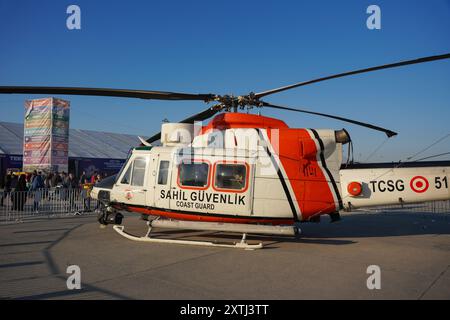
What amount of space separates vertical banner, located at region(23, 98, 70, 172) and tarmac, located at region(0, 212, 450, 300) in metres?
16.0

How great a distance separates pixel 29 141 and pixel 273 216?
73.9 feet

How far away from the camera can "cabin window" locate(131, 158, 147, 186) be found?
9.05m

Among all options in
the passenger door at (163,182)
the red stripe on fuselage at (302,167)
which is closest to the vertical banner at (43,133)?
the passenger door at (163,182)

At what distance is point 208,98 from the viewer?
805 centimetres

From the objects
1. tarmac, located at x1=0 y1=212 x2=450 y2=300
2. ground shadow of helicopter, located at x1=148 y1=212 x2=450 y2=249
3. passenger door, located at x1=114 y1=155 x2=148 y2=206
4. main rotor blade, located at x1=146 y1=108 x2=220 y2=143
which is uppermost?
main rotor blade, located at x1=146 y1=108 x2=220 y2=143

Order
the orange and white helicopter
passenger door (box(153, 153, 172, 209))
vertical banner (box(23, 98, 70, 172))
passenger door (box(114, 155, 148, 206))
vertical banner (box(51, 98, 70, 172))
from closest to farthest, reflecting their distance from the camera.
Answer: the orange and white helicopter → passenger door (box(153, 153, 172, 209)) → passenger door (box(114, 155, 148, 206)) → vertical banner (box(23, 98, 70, 172)) → vertical banner (box(51, 98, 70, 172))

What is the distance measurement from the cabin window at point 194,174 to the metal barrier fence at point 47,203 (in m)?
7.04

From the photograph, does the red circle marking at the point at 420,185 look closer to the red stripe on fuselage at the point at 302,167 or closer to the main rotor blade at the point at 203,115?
the red stripe on fuselage at the point at 302,167

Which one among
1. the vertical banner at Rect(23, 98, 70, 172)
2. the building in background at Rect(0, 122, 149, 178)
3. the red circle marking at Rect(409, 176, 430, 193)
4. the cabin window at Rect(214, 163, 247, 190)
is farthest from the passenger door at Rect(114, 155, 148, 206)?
the building in background at Rect(0, 122, 149, 178)

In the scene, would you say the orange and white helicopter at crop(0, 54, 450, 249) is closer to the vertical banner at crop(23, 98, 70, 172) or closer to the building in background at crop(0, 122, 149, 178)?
the vertical banner at crop(23, 98, 70, 172)

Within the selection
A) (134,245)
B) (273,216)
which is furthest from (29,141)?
(273,216)

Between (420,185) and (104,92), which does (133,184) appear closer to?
(104,92)

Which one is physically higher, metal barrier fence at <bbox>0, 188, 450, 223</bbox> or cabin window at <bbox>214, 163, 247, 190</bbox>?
cabin window at <bbox>214, 163, 247, 190</bbox>
